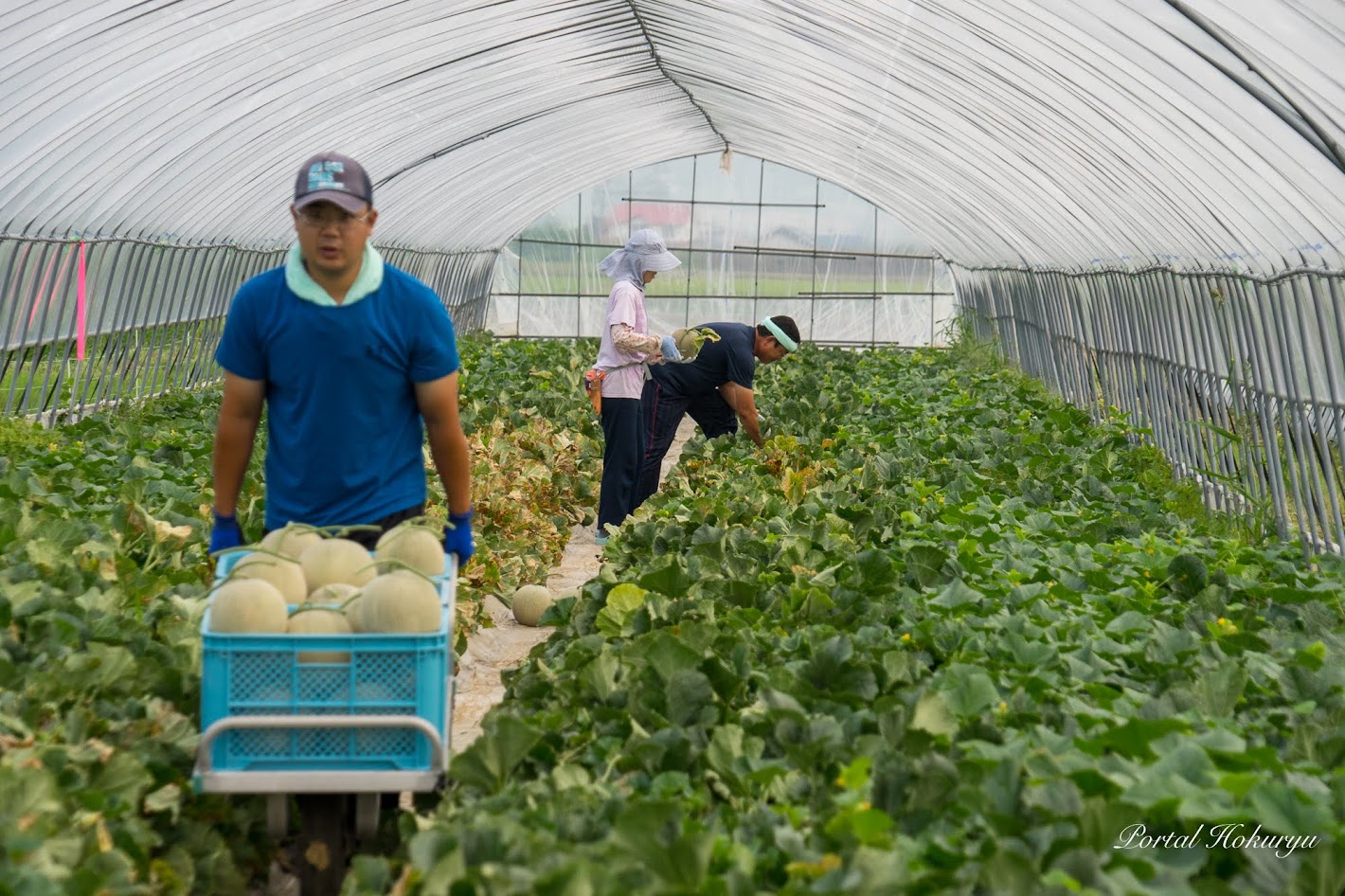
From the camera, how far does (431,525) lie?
3654 millimetres

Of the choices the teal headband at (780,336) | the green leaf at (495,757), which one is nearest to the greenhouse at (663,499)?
the green leaf at (495,757)

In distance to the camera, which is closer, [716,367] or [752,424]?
[752,424]

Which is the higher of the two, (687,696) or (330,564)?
(330,564)

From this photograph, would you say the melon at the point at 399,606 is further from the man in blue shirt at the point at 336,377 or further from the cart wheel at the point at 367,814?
the man in blue shirt at the point at 336,377

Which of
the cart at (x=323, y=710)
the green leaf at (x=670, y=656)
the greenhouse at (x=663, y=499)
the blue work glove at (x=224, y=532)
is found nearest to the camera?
the greenhouse at (x=663, y=499)

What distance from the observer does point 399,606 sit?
10.3ft

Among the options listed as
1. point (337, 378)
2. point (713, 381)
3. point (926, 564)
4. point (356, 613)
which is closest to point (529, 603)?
point (713, 381)

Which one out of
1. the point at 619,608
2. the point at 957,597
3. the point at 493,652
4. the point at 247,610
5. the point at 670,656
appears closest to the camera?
the point at 247,610

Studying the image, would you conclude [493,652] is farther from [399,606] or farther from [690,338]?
[399,606]

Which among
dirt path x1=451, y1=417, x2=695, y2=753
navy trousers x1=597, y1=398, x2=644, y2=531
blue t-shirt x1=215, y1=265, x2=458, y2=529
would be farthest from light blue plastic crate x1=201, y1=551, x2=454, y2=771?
navy trousers x1=597, y1=398, x2=644, y2=531

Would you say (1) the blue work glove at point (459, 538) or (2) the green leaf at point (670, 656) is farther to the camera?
(1) the blue work glove at point (459, 538)

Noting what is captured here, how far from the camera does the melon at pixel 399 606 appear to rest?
3146 mm

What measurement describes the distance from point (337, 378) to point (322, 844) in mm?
1111

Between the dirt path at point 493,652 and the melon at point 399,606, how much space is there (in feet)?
5.31
